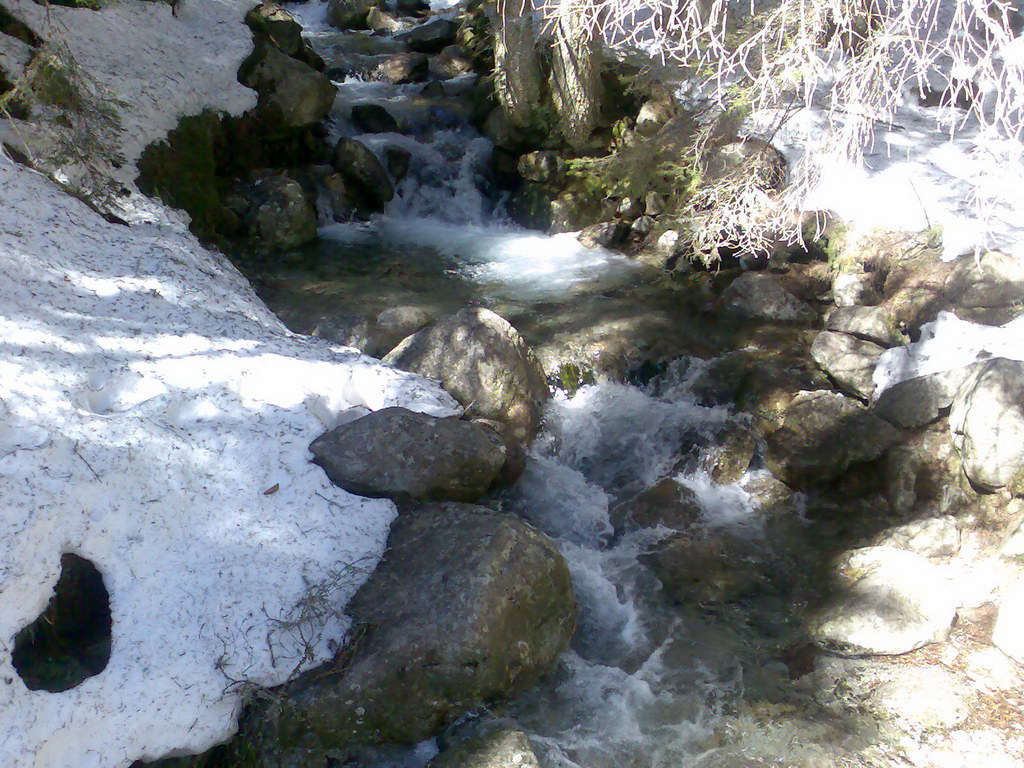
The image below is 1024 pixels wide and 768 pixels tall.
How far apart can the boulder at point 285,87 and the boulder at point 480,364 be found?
549 centimetres

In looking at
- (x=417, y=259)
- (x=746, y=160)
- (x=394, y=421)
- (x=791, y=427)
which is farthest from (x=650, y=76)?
(x=394, y=421)

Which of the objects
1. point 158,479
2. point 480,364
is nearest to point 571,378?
point 480,364

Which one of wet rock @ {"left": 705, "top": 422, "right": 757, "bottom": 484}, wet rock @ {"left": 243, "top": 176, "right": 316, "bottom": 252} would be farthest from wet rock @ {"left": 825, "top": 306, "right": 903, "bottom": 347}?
wet rock @ {"left": 243, "top": 176, "right": 316, "bottom": 252}

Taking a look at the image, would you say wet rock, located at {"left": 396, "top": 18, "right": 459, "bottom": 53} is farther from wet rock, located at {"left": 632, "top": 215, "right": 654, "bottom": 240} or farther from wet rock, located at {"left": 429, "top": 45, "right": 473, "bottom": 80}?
wet rock, located at {"left": 632, "top": 215, "right": 654, "bottom": 240}

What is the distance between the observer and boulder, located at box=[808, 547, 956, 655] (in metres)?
4.59

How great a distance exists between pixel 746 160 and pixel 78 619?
6901mm

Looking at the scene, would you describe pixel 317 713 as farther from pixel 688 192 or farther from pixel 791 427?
pixel 688 192

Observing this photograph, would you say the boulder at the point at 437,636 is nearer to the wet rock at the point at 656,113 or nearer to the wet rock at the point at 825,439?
the wet rock at the point at 825,439

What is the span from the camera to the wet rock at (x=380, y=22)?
16438 mm

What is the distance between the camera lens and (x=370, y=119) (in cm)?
Answer: 1189

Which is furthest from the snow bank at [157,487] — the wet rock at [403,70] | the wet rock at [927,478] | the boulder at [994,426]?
the wet rock at [403,70]

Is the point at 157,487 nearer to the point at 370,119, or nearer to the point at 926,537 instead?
the point at 926,537

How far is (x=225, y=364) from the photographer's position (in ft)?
18.3

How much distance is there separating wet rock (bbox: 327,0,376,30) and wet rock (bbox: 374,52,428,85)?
3.21 m
